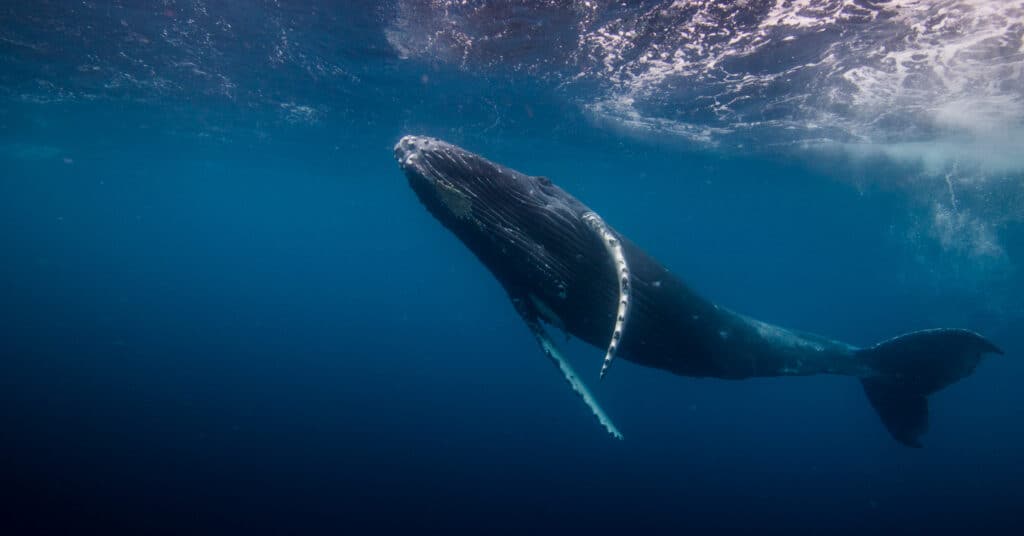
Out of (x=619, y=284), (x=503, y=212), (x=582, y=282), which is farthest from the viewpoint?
(x=582, y=282)

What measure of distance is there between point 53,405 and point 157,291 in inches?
1391

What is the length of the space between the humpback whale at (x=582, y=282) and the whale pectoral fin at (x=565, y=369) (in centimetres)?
1

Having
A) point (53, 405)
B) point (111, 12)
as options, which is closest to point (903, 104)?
point (111, 12)

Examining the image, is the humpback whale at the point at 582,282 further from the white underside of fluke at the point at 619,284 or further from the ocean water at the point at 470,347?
the ocean water at the point at 470,347

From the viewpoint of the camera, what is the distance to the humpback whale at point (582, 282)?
4.65m

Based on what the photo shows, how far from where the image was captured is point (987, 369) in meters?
35.6

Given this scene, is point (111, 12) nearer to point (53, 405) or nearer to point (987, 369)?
point (53, 405)

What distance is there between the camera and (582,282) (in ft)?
16.9

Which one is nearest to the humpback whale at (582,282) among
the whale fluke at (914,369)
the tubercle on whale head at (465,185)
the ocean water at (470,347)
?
the tubercle on whale head at (465,185)

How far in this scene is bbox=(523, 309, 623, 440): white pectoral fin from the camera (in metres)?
4.73

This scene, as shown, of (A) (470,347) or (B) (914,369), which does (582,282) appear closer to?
(B) (914,369)

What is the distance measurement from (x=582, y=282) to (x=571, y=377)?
954mm

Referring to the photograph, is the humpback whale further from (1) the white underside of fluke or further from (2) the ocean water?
(2) the ocean water

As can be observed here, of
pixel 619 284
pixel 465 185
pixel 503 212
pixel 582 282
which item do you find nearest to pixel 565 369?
pixel 582 282
